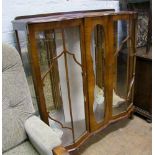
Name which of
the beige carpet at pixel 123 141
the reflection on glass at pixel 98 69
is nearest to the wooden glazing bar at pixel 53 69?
the reflection on glass at pixel 98 69

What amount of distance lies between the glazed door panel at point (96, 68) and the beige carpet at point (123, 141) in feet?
0.74

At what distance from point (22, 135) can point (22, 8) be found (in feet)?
3.01

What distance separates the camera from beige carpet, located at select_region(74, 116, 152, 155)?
1695 mm

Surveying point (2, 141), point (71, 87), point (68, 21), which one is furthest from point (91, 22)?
point (2, 141)

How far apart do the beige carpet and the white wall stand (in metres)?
1.11

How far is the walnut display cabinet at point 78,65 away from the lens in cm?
122

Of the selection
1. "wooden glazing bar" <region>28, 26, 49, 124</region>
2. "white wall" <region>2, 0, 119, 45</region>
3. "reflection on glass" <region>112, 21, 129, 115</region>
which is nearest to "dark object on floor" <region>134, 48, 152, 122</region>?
"reflection on glass" <region>112, 21, 129, 115</region>

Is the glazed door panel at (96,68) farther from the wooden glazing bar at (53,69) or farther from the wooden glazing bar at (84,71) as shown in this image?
the wooden glazing bar at (53,69)

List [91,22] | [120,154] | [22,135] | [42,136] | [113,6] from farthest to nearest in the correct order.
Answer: [113,6], [120,154], [91,22], [22,135], [42,136]

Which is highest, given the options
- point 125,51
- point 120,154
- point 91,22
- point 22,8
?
point 22,8

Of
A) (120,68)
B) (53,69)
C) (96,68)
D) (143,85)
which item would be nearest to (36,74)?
(53,69)

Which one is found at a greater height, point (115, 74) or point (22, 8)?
point (22, 8)

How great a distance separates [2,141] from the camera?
1132 mm

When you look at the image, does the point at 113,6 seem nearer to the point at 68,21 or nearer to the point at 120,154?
the point at 68,21
